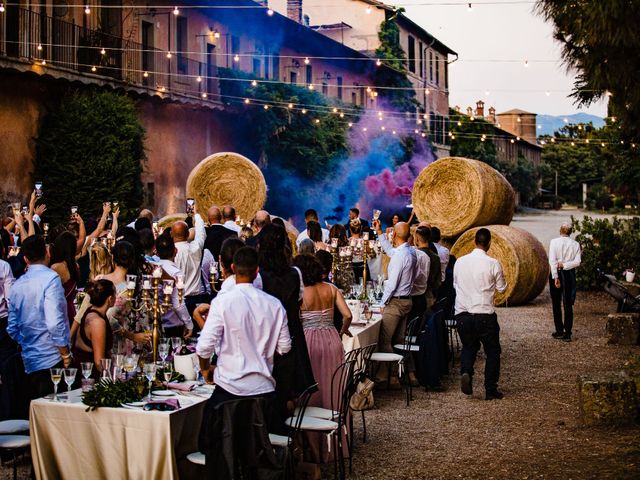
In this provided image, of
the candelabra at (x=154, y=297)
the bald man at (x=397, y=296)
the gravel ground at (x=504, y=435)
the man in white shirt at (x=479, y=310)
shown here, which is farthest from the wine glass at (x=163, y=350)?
the man in white shirt at (x=479, y=310)

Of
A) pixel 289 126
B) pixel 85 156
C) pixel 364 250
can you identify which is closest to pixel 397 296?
pixel 364 250

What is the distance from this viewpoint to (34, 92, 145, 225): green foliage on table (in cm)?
2042

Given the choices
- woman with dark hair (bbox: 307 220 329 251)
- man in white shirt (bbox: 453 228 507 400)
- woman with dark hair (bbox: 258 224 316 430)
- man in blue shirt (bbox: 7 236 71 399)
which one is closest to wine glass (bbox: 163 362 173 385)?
man in blue shirt (bbox: 7 236 71 399)

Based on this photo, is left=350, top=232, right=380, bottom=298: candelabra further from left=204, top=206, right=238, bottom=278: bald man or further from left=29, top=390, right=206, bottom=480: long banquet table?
left=29, top=390, right=206, bottom=480: long banquet table

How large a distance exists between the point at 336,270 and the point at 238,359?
19.6 feet

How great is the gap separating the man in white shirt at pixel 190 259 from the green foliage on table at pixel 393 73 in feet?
118

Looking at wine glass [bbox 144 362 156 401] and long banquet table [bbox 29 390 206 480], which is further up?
wine glass [bbox 144 362 156 401]

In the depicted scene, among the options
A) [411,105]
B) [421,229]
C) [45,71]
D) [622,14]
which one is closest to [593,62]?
[622,14]

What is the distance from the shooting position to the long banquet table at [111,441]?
18.3 feet

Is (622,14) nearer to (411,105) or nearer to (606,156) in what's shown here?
(606,156)

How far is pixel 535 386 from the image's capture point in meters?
10.7

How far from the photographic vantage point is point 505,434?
8500 mm

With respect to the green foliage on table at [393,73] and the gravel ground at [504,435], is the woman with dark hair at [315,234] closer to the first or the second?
the gravel ground at [504,435]

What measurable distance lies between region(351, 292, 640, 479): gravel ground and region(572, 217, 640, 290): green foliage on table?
24.6ft
